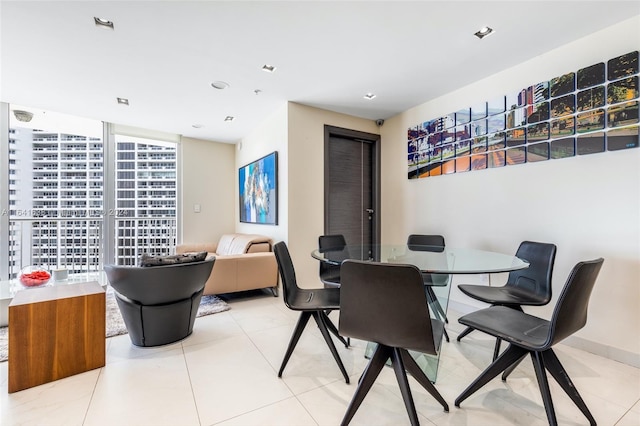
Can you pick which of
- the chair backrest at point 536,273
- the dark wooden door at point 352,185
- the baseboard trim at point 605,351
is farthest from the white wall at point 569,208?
the dark wooden door at point 352,185

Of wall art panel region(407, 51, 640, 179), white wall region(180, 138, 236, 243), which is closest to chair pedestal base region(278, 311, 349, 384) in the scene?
wall art panel region(407, 51, 640, 179)

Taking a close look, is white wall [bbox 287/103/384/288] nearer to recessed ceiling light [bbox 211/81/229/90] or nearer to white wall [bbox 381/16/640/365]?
recessed ceiling light [bbox 211/81/229/90]

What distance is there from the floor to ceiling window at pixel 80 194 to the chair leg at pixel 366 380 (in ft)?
15.4

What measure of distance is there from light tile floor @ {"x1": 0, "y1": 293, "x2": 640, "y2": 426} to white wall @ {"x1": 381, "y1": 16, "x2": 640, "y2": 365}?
1.40 feet

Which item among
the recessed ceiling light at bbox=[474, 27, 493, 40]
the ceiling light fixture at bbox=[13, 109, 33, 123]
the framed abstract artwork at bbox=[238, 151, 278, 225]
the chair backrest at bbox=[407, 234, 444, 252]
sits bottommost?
the chair backrest at bbox=[407, 234, 444, 252]

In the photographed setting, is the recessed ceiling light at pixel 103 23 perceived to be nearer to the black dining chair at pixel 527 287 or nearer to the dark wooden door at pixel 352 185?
the dark wooden door at pixel 352 185

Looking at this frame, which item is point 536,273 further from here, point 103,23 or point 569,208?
point 103,23

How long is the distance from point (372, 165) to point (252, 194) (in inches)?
80.7

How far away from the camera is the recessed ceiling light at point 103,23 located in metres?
2.04

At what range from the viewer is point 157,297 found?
2.19 metres

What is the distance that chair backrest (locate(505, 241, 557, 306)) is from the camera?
2.11m

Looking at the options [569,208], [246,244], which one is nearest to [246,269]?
[246,244]

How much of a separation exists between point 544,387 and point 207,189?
5352mm

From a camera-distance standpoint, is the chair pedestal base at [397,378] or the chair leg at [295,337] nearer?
the chair pedestal base at [397,378]
